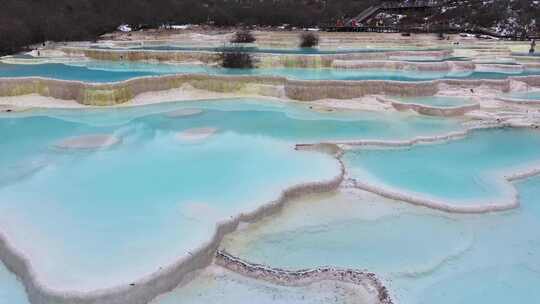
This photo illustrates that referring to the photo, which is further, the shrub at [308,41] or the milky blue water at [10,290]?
the shrub at [308,41]

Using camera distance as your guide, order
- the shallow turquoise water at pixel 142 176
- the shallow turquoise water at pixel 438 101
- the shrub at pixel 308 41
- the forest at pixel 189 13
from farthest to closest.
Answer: the forest at pixel 189 13 → the shrub at pixel 308 41 → the shallow turquoise water at pixel 438 101 → the shallow turquoise water at pixel 142 176

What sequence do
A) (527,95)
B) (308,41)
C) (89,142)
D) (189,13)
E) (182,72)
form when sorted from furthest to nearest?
(189,13) < (308,41) < (182,72) < (527,95) < (89,142)

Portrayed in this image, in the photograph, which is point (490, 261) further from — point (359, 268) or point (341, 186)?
point (341, 186)

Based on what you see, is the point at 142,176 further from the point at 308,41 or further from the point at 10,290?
the point at 308,41

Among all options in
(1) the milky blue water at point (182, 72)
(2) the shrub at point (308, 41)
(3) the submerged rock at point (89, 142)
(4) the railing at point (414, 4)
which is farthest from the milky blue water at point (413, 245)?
(4) the railing at point (414, 4)

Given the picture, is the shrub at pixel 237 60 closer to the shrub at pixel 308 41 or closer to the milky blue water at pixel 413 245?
the shrub at pixel 308 41

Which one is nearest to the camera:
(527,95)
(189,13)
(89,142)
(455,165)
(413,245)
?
(413,245)

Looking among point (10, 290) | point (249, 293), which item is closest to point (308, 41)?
point (249, 293)

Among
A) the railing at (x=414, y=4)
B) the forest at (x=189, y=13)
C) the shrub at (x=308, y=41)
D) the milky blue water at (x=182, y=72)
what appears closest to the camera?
the milky blue water at (x=182, y=72)
